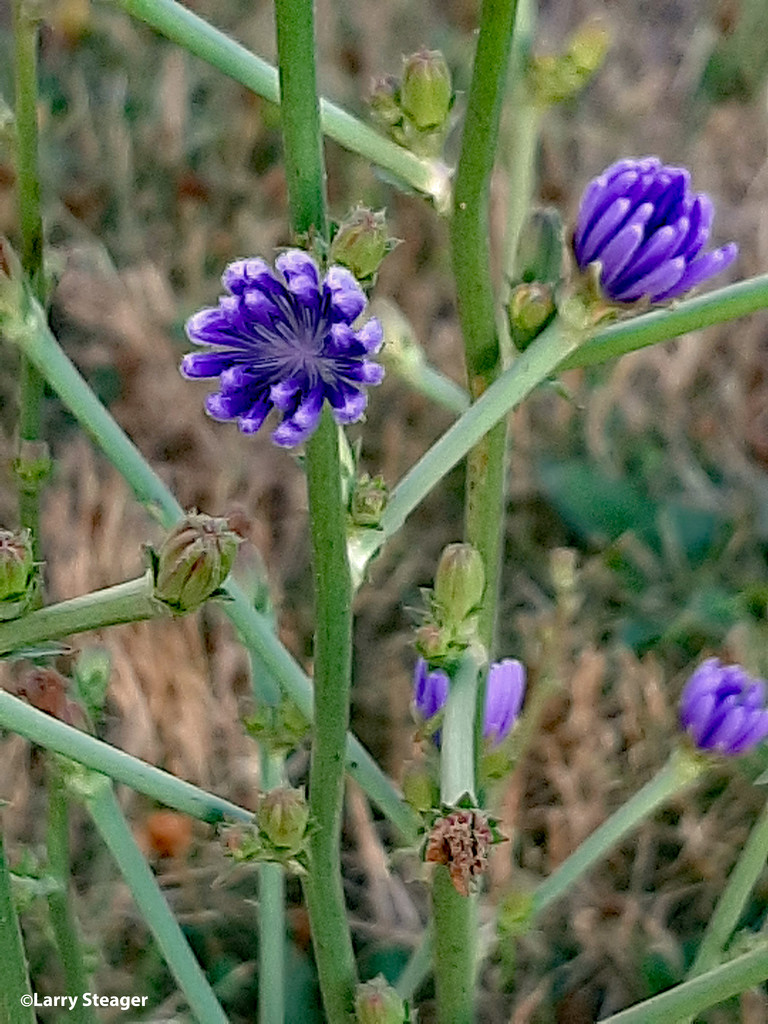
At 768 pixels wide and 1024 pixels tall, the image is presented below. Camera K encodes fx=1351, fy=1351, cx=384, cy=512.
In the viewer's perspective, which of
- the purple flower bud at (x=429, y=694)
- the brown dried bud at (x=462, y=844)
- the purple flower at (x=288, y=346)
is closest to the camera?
the purple flower at (x=288, y=346)

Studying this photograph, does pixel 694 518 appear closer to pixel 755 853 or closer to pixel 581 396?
pixel 581 396

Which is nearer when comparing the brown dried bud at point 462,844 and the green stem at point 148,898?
the brown dried bud at point 462,844

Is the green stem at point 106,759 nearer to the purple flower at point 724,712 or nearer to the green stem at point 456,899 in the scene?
the green stem at point 456,899

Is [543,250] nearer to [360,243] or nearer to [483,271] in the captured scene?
[483,271]

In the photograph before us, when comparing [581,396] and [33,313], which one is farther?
[581,396]

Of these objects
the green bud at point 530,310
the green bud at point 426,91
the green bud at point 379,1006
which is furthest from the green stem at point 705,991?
the green bud at point 426,91

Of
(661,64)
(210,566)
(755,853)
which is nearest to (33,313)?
(210,566)

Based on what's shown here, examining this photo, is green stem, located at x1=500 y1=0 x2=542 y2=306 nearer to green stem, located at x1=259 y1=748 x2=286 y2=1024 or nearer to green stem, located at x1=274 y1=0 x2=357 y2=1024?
green stem, located at x1=274 y1=0 x2=357 y2=1024

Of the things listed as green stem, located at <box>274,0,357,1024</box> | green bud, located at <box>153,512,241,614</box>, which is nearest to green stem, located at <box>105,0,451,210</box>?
green stem, located at <box>274,0,357,1024</box>
